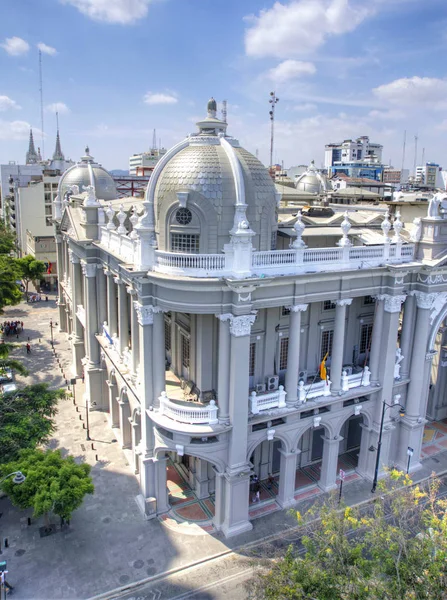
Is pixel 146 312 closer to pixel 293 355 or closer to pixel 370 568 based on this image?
pixel 293 355

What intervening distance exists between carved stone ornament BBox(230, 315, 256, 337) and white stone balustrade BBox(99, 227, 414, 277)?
235 cm

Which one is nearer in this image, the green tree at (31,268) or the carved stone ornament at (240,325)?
the carved stone ornament at (240,325)

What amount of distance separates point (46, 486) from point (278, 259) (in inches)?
682

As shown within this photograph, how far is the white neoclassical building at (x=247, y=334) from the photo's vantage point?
26.6 meters

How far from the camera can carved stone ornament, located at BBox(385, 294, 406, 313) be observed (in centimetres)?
3140

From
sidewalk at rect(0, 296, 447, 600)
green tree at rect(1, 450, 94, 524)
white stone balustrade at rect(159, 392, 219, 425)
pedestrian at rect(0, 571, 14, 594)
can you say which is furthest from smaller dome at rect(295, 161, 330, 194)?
pedestrian at rect(0, 571, 14, 594)

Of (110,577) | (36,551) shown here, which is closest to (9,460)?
(36,551)

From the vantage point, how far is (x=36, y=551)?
27.5 meters

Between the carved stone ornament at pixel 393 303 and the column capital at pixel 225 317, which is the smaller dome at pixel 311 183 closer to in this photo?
the carved stone ornament at pixel 393 303

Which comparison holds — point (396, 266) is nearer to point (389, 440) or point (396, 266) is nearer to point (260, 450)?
point (389, 440)

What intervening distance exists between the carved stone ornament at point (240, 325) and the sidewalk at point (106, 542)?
11.5 metres

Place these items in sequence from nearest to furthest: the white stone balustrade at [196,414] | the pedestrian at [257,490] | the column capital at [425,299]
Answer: the white stone balustrade at [196,414], the pedestrian at [257,490], the column capital at [425,299]

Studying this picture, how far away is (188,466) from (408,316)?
18.2m

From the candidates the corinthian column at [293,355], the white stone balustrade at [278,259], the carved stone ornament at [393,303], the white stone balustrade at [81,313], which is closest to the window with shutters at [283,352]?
the corinthian column at [293,355]
